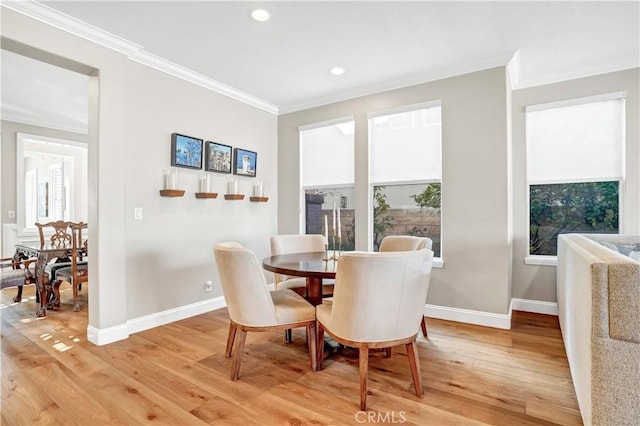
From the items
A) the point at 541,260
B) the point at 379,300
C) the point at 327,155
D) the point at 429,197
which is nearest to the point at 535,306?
the point at 541,260

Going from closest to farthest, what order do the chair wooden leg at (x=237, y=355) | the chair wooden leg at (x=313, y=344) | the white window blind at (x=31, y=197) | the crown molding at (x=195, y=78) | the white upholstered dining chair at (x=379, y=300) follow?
the white upholstered dining chair at (x=379, y=300), the chair wooden leg at (x=237, y=355), the chair wooden leg at (x=313, y=344), the crown molding at (x=195, y=78), the white window blind at (x=31, y=197)

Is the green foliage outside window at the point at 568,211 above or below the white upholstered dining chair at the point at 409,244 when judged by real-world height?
above

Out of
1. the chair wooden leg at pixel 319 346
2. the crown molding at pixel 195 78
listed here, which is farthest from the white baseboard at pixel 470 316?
the crown molding at pixel 195 78

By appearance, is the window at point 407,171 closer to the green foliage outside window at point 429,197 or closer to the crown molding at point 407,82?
the green foliage outside window at point 429,197

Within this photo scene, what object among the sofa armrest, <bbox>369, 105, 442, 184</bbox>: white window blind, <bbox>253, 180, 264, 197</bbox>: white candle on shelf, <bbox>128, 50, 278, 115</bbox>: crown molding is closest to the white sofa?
the sofa armrest

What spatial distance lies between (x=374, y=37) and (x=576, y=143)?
2.46 meters

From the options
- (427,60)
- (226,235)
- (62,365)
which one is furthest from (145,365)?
(427,60)

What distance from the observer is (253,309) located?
2117 mm

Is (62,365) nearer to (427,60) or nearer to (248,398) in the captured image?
(248,398)

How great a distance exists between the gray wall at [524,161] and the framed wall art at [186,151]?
3.55 metres

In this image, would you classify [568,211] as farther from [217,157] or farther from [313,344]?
[217,157]

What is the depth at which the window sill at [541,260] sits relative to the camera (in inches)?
139

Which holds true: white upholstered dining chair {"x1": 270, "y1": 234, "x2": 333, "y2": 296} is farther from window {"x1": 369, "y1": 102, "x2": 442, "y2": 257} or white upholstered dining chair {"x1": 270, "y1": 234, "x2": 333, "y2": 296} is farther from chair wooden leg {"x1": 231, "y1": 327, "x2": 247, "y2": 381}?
chair wooden leg {"x1": 231, "y1": 327, "x2": 247, "y2": 381}

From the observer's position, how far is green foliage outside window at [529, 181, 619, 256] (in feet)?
10.9
